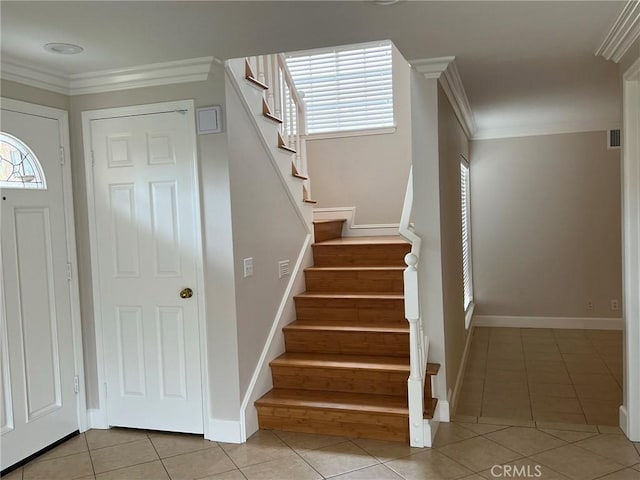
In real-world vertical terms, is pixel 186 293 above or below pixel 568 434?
above

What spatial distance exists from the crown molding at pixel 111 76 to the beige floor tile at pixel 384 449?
2.38 m

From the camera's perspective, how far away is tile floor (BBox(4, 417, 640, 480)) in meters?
2.73

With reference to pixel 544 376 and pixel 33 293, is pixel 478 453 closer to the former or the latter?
pixel 544 376

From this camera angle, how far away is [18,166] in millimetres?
2988

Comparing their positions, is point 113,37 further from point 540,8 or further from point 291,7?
point 540,8

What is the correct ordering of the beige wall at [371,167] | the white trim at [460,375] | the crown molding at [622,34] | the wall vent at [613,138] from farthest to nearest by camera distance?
the wall vent at [613,138] → the beige wall at [371,167] → the white trim at [460,375] → the crown molding at [622,34]

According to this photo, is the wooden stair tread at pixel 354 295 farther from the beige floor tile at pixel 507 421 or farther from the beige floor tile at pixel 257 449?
the beige floor tile at pixel 257 449

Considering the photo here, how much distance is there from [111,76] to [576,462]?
138 inches

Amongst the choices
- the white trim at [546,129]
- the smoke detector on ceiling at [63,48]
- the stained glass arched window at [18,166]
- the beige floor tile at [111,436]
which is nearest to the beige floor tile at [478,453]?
the beige floor tile at [111,436]

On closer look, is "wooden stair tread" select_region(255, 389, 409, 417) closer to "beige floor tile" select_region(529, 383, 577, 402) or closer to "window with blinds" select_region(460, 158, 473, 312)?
"beige floor tile" select_region(529, 383, 577, 402)

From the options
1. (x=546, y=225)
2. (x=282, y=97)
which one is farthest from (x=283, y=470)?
(x=546, y=225)

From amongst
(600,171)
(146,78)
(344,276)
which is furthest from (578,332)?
(146,78)

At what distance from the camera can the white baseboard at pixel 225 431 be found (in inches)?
125

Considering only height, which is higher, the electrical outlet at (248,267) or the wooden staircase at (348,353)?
the electrical outlet at (248,267)
